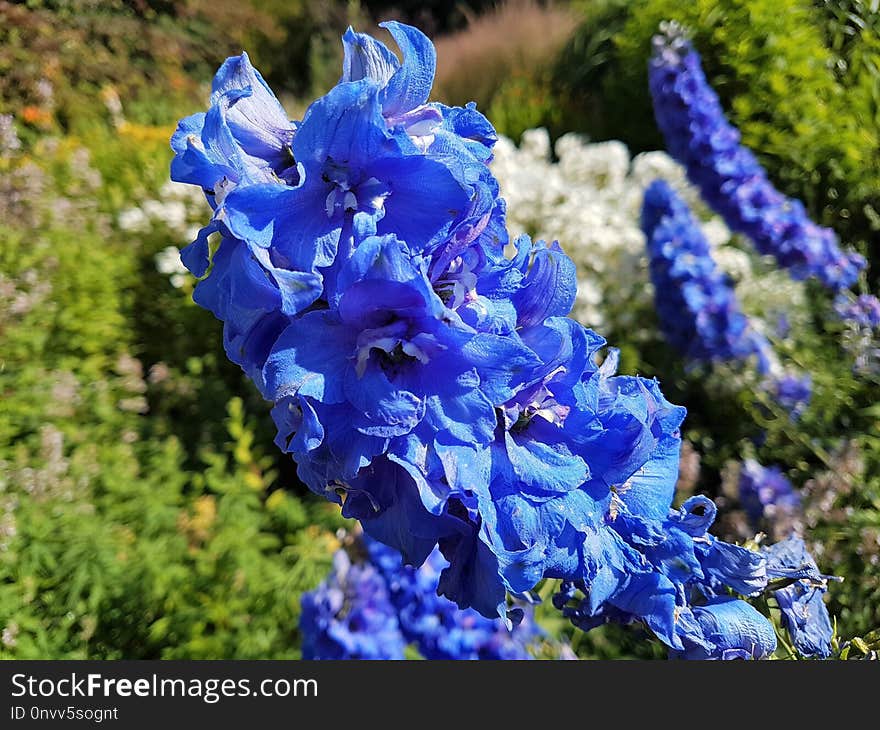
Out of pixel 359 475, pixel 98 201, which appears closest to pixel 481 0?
pixel 98 201

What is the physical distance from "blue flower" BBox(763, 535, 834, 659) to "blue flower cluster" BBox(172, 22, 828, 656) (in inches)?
14.7

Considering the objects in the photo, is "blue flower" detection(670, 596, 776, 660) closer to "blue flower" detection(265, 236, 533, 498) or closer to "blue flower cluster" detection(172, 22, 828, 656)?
"blue flower cluster" detection(172, 22, 828, 656)

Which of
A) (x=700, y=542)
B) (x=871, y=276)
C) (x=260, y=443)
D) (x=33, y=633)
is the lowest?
(x=260, y=443)

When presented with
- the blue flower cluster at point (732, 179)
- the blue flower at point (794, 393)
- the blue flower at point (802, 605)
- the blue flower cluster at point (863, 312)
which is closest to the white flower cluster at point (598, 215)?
the blue flower cluster at point (732, 179)

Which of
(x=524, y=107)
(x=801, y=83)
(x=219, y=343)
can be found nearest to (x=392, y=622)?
(x=219, y=343)

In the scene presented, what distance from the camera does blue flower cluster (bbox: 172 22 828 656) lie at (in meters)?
0.65

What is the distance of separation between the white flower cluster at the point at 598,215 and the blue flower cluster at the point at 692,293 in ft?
1.57

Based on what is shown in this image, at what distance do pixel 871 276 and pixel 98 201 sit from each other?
3543mm

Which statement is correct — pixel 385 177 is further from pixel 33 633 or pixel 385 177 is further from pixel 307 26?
pixel 307 26

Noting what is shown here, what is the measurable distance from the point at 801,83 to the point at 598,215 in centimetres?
103

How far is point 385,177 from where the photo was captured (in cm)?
68

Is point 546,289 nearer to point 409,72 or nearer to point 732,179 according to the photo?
point 409,72

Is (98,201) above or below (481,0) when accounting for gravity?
below

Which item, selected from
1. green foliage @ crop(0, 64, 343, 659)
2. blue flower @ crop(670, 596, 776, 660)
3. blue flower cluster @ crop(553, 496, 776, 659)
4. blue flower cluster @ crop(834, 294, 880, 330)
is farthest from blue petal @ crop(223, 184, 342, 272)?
blue flower cluster @ crop(834, 294, 880, 330)
